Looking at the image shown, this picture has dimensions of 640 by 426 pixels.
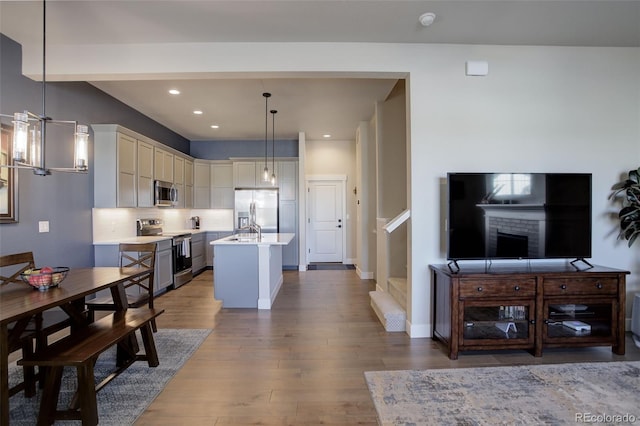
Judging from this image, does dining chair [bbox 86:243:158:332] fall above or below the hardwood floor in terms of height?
above

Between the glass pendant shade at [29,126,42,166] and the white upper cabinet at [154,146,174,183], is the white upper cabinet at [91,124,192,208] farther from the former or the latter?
the glass pendant shade at [29,126,42,166]

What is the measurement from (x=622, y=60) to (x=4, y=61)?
6089 millimetres

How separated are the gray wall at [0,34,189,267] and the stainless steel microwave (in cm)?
107

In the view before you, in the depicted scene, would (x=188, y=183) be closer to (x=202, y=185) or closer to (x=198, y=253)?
(x=202, y=185)

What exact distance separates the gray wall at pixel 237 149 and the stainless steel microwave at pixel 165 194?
5.28ft

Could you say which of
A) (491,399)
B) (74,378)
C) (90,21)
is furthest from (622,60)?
(74,378)

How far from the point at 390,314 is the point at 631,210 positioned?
100 inches

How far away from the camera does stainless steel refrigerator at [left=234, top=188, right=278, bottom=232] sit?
6.14m

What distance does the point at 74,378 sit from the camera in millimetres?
2209

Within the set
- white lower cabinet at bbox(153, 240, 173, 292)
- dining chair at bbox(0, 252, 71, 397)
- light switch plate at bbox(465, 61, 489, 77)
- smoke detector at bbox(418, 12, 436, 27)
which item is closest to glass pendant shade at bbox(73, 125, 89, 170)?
dining chair at bbox(0, 252, 71, 397)

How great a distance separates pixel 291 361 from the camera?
2.48 meters

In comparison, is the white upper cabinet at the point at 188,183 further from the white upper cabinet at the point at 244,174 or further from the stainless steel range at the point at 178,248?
the white upper cabinet at the point at 244,174

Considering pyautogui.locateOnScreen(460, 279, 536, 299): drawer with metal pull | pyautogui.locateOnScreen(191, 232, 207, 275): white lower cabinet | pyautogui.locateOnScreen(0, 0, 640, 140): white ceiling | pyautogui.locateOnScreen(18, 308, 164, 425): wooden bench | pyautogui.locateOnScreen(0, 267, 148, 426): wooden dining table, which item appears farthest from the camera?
pyautogui.locateOnScreen(191, 232, 207, 275): white lower cabinet

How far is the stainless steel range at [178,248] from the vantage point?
15.8 feet
